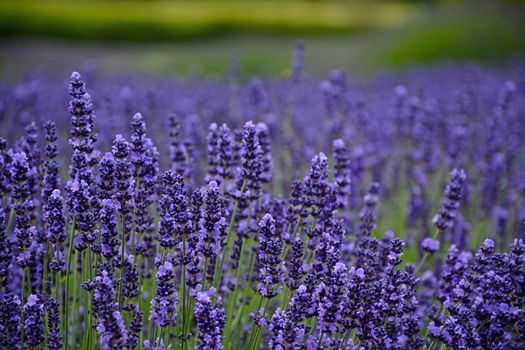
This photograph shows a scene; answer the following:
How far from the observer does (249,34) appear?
30438 millimetres

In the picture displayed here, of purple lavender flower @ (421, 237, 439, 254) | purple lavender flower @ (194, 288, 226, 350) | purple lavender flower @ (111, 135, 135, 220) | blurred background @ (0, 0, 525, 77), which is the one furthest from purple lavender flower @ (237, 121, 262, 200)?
blurred background @ (0, 0, 525, 77)

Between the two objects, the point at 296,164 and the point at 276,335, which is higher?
the point at 296,164

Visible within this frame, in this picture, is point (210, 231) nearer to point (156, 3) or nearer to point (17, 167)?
point (17, 167)

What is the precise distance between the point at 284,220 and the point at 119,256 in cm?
94

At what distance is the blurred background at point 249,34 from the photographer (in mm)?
18828

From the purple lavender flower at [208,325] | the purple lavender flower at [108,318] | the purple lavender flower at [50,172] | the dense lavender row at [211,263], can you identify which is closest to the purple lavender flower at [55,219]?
the dense lavender row at [211,263]

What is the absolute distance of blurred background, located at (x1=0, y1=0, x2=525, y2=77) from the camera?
18.8m

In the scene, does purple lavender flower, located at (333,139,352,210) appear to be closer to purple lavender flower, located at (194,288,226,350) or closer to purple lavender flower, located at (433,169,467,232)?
purple lavender flower, located at (433,169,467,232)

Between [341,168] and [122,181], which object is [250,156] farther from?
[341,168]

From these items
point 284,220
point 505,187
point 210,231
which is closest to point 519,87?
point 505,187

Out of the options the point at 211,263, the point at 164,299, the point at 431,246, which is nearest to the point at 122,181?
the point at 164,299

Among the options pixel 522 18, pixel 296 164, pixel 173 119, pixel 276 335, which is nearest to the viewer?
pixel 276 335

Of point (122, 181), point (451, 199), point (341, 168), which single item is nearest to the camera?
point (122, 181)

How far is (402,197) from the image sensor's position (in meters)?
6.28
